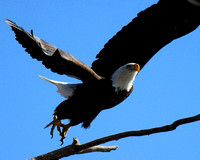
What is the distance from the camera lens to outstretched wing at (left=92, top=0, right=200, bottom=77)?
5625 mm

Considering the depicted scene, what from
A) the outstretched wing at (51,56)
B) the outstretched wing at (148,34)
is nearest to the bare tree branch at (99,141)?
the outstretched wing at (51,56)

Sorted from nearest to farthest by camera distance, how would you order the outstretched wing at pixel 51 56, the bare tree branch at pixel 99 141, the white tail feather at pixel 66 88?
the bare tree branch at pixel 99 141 < the outstretched wing at pixel 51 56 < the white tail feather at pixel 66 88

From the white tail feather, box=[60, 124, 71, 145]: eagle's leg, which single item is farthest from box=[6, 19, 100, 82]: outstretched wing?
box=[60, 124, 71, 145]: eagle's leg

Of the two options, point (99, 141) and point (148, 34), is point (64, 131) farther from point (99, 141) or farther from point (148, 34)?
point (148, 34)

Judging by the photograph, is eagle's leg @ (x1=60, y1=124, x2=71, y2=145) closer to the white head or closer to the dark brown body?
the dark brown body

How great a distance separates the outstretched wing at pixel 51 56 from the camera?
4727 mm

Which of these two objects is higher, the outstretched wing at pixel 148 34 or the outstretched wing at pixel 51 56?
the outstretched wing at pixel 148 34

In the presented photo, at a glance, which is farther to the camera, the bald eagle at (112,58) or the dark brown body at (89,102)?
the dark brown body at (89,102)

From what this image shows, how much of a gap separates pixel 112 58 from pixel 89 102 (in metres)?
1.01

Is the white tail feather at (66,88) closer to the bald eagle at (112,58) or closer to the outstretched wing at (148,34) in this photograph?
the bald eagle at (112,58)

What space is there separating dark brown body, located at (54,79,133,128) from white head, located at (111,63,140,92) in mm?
66

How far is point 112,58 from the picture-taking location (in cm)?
586

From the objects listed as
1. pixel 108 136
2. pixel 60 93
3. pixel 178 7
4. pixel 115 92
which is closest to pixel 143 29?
pixel 178 7

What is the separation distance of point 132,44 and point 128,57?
0.20m
